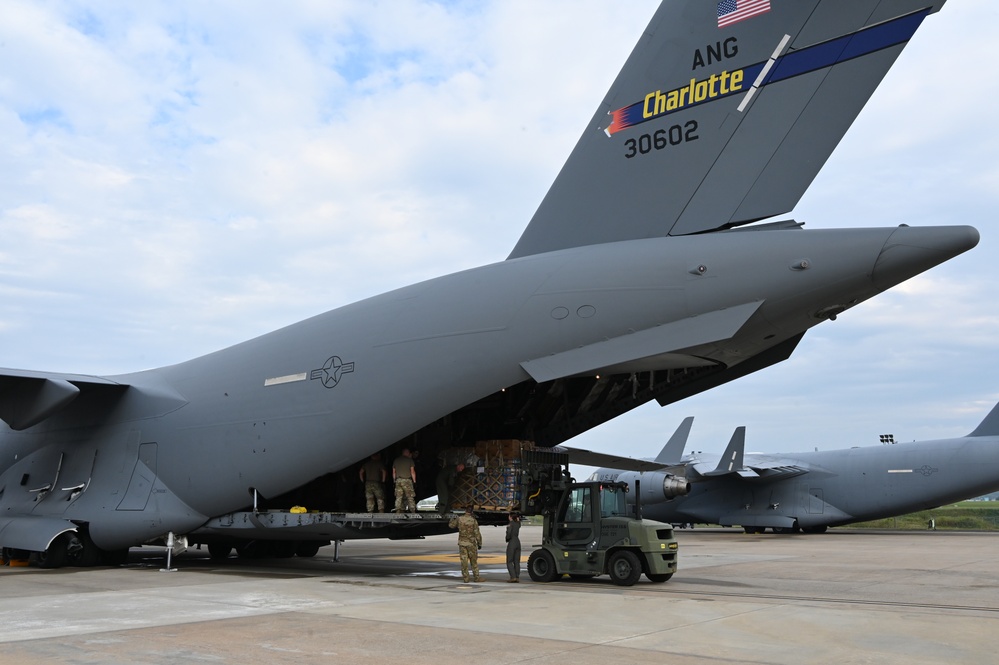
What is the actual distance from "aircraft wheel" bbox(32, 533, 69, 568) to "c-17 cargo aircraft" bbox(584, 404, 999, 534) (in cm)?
1616

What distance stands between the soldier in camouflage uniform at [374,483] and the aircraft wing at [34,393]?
17.2 feet

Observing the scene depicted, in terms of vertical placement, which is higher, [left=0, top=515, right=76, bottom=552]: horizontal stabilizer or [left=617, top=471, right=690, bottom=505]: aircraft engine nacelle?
[left=617, top=471, right=690, bottom=505]: aircraft engine nacelle

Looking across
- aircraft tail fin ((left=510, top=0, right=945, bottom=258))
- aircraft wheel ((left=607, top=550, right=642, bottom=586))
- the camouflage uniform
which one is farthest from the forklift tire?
aircraft tail fin ((left=510, top=0, right=945, bottom=258))

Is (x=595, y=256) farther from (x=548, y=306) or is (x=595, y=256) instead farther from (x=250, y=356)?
(x=250, y=356)

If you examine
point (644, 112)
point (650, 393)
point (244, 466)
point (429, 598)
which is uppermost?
point (644, 112)

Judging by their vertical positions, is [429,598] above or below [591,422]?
below

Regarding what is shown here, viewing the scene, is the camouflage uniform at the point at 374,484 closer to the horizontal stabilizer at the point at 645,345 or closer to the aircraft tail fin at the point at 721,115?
the horizontal stabilizer at the point at 645,345

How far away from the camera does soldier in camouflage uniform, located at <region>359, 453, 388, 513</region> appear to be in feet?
43.6

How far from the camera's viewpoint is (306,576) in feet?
44.4

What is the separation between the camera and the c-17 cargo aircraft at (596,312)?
1004cm

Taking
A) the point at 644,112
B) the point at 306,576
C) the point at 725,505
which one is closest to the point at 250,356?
the point at 306,576

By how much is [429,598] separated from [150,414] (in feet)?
24.2

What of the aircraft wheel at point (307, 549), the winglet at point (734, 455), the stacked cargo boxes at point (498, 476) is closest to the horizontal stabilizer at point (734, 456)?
the winglet at point (734, 455)

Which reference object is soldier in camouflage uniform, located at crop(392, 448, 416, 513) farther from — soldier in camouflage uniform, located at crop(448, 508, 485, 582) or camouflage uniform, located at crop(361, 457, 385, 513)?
soldier in camouflage uniform, located at crop(448, 508, 485, 582)
